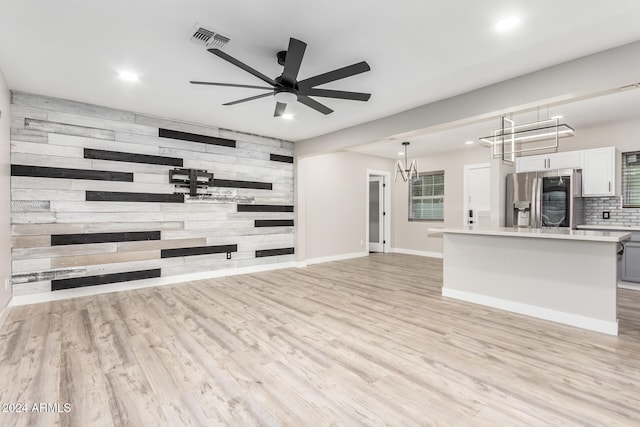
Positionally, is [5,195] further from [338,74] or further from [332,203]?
[332,203]

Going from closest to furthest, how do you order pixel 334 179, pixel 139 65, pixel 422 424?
pixel 422 424
pixel 139 65
pixel 334 179

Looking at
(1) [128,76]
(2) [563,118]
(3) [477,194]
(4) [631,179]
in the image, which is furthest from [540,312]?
(1) [128,76]

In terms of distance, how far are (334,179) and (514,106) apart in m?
4.29

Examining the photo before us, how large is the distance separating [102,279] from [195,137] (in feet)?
8.19

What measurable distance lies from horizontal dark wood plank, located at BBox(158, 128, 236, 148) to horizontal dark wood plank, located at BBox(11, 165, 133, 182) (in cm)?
83

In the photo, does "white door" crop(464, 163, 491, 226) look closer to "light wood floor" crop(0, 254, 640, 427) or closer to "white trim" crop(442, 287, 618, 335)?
"light wood floor" crop(0, 254, 640, 427)

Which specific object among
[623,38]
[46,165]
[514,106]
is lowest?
[46,165]

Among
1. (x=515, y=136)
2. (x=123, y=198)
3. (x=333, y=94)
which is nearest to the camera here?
(x=333, y=94)

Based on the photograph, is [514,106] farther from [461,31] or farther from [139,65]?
[139,65]

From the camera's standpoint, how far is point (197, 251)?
16.9 feet

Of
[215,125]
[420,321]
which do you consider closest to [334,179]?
[215,125]

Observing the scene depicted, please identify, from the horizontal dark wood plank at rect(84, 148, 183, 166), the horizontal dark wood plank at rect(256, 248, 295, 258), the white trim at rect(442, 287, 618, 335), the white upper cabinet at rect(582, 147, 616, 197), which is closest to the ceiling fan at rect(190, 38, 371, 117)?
the horizontal dark wood plank at rect(84, 148, 183, 166)

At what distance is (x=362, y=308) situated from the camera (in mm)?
3689

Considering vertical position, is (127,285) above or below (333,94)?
below
